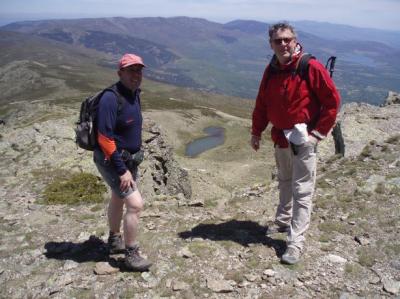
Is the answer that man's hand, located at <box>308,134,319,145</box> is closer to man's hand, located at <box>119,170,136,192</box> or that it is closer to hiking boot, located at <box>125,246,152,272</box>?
man's hand, located at <box>119,170,136,192</box>

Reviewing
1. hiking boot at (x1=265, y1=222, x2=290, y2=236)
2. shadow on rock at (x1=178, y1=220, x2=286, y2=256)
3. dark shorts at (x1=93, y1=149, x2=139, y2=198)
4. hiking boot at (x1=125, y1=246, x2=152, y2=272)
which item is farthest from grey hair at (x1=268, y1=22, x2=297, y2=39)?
hiking boot at (x1=125, y1=246, x2=152, y2=272)

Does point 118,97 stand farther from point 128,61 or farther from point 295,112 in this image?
point 295,112

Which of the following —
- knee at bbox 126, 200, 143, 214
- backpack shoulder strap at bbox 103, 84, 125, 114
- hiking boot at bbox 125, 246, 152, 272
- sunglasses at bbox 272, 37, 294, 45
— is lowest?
hiking boot at bbox 125, 246, 152, 272

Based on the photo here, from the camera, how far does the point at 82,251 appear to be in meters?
10.3

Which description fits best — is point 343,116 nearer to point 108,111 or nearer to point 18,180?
point 18,180

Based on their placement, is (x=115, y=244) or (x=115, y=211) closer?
(x=115, y=211)

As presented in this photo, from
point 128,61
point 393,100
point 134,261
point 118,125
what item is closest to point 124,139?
point 118,125

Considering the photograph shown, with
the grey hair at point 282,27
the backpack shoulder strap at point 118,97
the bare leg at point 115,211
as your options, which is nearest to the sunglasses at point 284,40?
the grey hair at point 282,27

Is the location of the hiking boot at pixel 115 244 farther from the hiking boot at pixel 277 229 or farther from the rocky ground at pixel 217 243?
the hiking boot at pixel 277 229

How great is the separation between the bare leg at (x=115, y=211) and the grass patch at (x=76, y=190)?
590 centimetres

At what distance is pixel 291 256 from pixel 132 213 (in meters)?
3.70

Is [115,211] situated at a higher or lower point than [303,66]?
lower

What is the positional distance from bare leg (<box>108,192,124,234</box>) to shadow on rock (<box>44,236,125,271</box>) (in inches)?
32.1

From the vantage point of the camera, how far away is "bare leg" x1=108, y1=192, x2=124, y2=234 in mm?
8762
